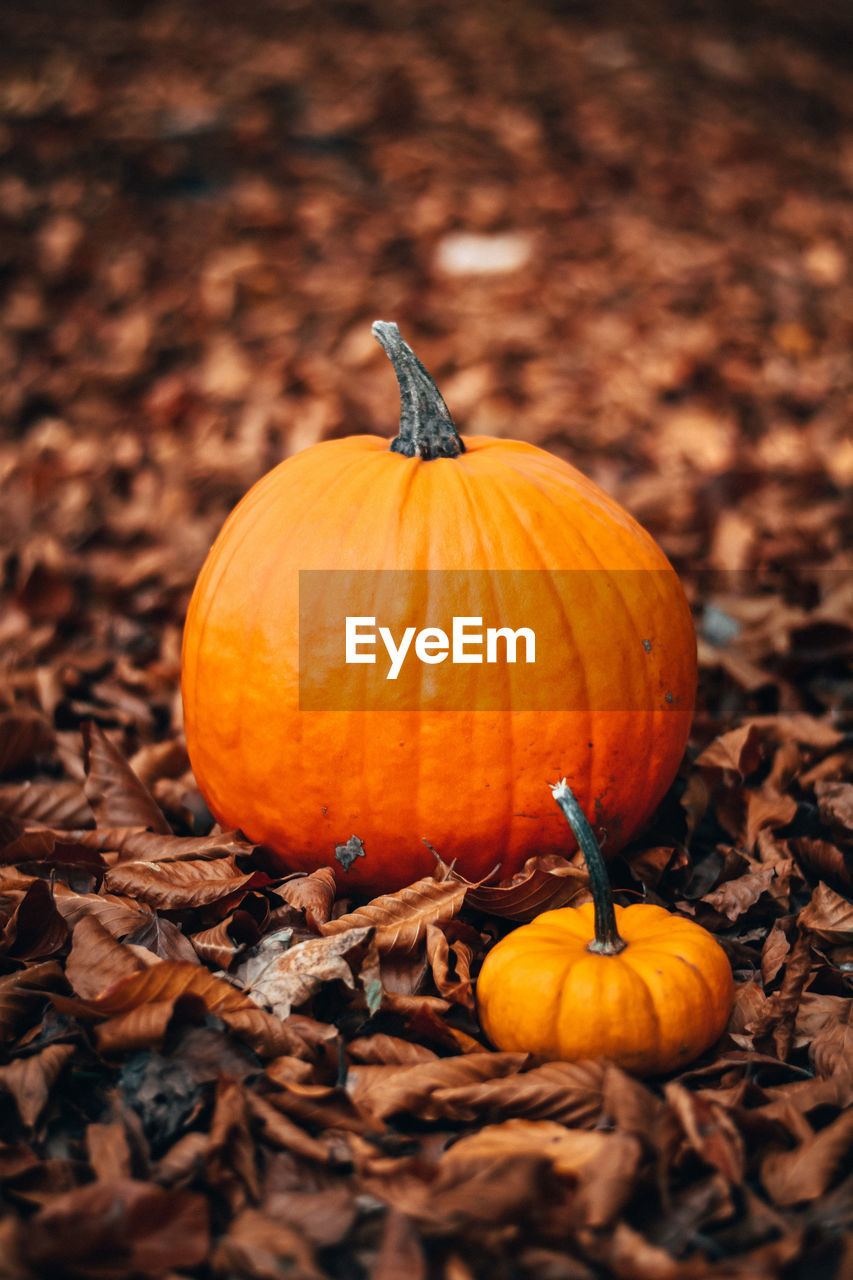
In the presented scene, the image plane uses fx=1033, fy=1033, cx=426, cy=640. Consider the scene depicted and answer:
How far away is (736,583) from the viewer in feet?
12.4

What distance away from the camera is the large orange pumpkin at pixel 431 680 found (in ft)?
6.61

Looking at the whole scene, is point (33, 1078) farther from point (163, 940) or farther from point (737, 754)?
point (737, 754)

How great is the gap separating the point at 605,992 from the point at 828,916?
626 millimetres

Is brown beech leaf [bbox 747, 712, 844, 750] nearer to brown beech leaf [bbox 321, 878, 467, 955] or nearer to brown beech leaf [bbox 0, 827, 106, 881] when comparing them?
brown beech leaf [bbox 321, 878, 467, 955]

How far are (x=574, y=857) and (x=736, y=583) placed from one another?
192cm

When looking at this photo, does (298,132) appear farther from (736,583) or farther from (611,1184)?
(611,1184)

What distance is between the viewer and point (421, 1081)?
165 centimetres

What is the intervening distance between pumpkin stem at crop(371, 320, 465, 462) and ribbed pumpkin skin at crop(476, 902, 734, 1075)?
1056mm

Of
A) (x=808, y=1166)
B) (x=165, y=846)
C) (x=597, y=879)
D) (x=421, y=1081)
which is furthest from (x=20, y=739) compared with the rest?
(x=808, y=1166)

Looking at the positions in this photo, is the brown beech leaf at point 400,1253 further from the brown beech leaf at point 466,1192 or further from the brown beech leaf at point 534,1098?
the brown beech leaf at point 534,1098

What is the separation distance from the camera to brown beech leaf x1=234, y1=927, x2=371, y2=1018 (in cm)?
181

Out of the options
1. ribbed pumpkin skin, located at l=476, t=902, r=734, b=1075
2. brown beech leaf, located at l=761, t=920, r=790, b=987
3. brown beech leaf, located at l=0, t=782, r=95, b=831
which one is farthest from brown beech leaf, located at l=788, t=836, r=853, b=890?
brown beech leaf, located at l=0, t=782, r=95, b=831

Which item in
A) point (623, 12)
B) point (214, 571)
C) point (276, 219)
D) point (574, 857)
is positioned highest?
point (623, 12)

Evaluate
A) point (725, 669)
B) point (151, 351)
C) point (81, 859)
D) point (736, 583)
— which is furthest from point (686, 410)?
point (81, 859)
